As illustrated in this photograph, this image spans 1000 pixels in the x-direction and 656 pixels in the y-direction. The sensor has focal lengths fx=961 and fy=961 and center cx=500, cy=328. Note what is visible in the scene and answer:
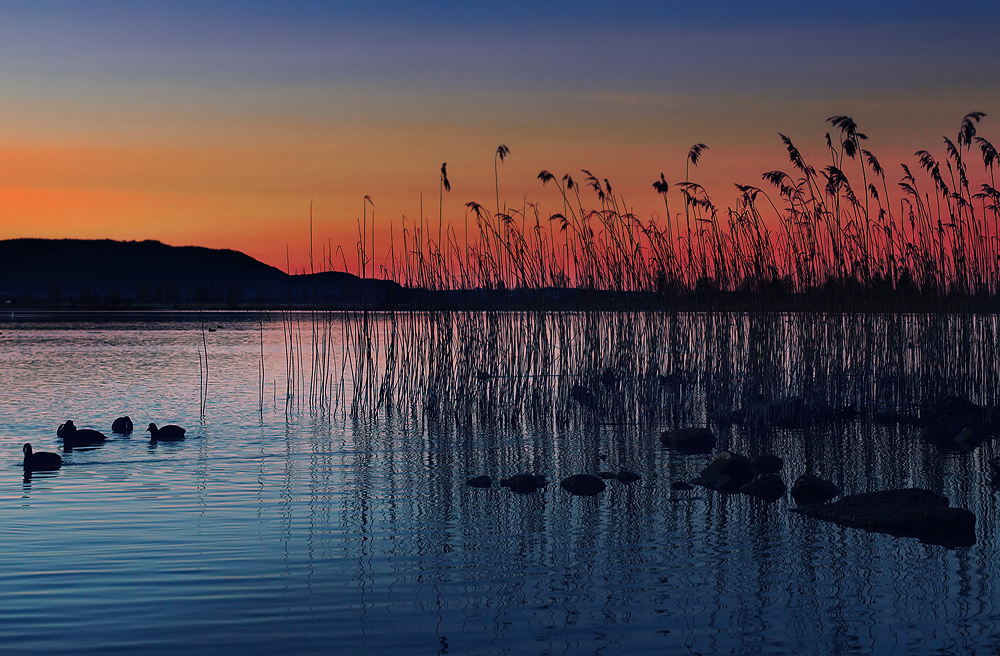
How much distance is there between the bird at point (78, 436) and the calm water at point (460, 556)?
15cm

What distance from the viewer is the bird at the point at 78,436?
31.9 feet

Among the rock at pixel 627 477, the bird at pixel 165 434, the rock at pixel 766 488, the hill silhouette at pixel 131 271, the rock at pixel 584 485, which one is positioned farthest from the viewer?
the hill silhouette at pixel 131 271

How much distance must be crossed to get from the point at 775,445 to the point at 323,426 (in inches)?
203

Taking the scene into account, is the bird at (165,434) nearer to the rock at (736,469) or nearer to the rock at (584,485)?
the rock at (584,485)

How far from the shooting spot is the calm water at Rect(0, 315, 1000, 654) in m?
4.18

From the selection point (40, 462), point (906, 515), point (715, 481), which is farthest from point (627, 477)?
point (40, 462)

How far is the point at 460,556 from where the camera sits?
5453 millimetres

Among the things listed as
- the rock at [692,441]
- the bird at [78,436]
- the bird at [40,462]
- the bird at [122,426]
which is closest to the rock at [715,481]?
the rock at [692,441]

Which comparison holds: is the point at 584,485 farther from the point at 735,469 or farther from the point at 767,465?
the point at 767,465

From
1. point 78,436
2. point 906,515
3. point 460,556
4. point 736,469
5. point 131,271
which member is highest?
point 131,271

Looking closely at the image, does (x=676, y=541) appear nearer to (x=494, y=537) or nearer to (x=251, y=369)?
(x=494, y=537)

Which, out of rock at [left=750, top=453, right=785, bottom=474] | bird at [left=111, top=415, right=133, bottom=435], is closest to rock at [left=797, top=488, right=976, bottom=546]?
rock at [left=750, top=453, right=785, bottom=474]

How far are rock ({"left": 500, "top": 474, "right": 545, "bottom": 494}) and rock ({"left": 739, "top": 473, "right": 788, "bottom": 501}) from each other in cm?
154

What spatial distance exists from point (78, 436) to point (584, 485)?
5.55 meters
